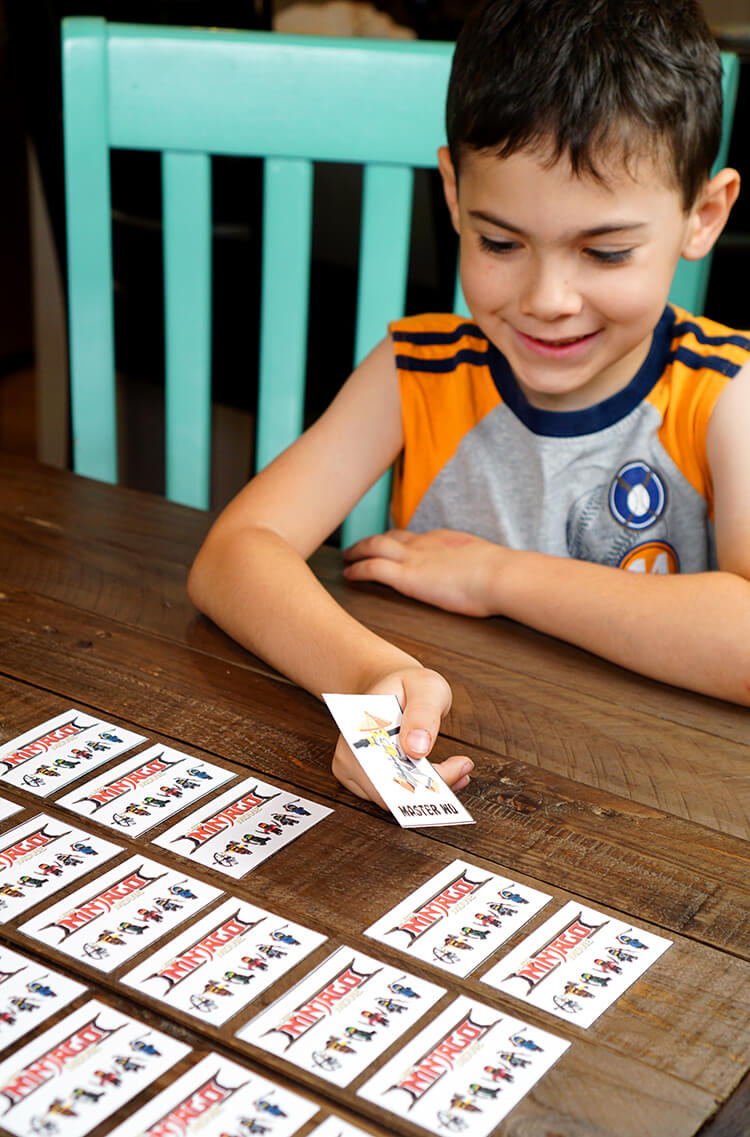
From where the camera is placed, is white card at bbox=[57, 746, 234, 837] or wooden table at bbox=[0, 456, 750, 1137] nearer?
wooden table at bbox=[0, 456, 750, 1137]

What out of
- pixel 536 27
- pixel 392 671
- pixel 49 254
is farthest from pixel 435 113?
pixel 49 254

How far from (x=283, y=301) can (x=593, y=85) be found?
23.6 inches

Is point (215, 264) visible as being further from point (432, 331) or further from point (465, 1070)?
point (465, 1070)

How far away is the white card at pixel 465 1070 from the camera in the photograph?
0.58 metres

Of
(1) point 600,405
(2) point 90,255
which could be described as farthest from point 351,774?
(2) point 90,255

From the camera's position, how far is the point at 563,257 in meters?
1.15

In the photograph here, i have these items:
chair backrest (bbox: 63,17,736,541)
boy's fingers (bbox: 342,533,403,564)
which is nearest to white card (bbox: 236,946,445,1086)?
boy's fingers (bbox: 342,533,403,564)

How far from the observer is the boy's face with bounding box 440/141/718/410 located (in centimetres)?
112

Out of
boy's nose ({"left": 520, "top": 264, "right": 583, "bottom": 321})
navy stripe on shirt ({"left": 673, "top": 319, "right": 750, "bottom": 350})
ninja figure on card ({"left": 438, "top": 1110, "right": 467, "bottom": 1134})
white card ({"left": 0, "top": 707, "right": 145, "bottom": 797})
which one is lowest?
white card ({"left": 0, "top": 707, "right": 145, "bottom": 797})

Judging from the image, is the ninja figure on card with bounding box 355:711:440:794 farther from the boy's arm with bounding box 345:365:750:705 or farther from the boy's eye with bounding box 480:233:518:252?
the boy's eye with bounding box 480:233:518:252

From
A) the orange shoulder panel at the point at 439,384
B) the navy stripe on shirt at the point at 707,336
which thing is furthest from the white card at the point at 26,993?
the navy stripe on shirt at the point at 707,336

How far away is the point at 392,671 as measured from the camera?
96cm

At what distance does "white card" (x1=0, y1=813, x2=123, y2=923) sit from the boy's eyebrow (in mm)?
681

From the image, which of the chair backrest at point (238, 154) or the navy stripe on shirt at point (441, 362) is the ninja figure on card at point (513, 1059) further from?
the chair backrest at point (238, 154)
